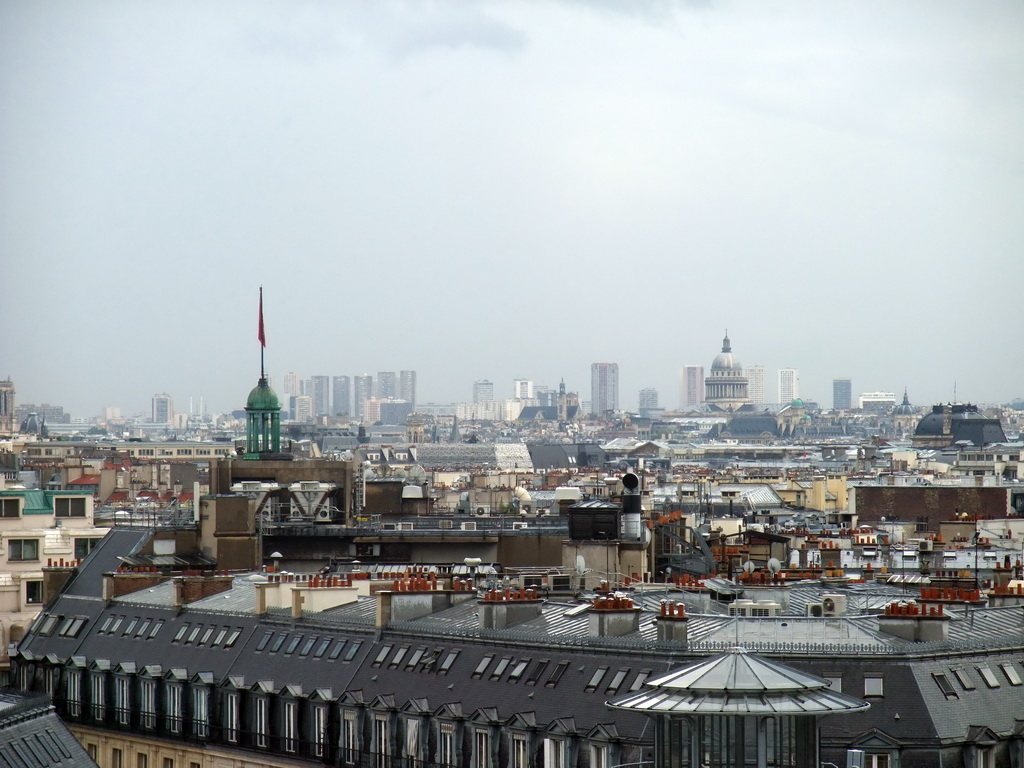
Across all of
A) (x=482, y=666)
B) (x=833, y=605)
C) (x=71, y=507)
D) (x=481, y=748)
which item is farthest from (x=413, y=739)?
(x=71, y=507)

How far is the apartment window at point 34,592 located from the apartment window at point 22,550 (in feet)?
5.51

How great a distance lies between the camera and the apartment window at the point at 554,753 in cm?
2589

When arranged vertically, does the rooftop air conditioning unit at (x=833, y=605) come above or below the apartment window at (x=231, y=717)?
above

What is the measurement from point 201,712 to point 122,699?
245 cm

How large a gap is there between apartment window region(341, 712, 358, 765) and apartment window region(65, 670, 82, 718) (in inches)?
282

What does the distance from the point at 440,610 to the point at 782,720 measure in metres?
13.9

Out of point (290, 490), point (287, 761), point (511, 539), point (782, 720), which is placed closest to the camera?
point (782, 720)

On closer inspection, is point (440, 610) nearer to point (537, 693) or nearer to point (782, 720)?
point (537, 693)

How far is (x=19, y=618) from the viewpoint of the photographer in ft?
138

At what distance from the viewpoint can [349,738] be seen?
29625mm

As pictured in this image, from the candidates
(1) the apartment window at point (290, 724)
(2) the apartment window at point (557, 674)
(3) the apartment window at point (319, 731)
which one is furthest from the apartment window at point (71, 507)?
(2) the apartment window at point (557, 674)

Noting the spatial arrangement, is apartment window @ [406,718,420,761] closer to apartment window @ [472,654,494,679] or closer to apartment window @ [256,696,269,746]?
apartment window @ [472,654,494,679]

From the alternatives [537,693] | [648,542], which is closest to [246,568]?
[648,542]

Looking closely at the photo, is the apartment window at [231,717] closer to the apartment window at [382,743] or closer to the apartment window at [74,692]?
the apartment window at [382,743]
